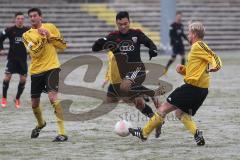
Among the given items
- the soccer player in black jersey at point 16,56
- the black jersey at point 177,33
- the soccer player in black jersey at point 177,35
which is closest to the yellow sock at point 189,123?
the soccer player in black jersey at point 16,56

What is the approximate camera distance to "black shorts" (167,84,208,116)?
10359mm

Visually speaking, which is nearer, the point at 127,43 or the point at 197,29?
the point at 197,29

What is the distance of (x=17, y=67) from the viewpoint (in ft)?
55.5

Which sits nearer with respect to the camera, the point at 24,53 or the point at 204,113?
the point at 204,113

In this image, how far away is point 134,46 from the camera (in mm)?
11820

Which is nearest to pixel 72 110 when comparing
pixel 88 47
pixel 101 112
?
pixel 101 112

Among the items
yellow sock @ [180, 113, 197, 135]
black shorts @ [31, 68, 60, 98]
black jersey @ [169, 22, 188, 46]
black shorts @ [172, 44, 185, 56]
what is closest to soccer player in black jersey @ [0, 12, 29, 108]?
black shorts @ [31, 68, 60, 98]

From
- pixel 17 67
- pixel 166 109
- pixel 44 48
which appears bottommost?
pixel 17 67

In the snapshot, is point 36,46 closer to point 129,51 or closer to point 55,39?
point 55,39

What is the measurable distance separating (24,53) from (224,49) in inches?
945

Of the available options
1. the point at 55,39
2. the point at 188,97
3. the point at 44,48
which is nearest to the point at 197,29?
the point at 188,97

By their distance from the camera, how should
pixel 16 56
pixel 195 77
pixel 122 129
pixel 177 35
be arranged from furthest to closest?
pixel 177 35
pixel 16 56
pixel 122 129
pixel 195 77

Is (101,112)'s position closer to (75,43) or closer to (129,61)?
(129,61)

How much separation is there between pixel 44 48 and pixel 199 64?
103 inches
